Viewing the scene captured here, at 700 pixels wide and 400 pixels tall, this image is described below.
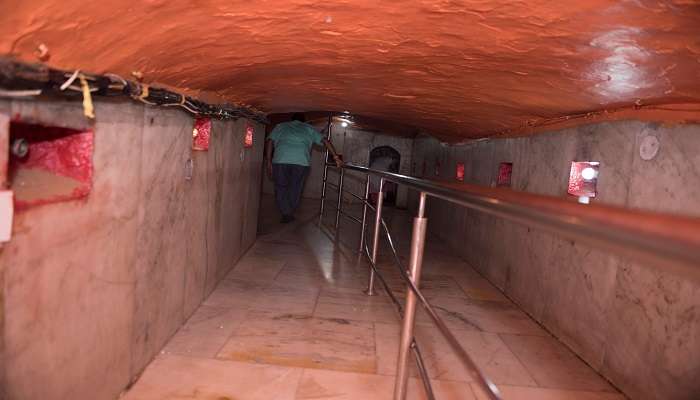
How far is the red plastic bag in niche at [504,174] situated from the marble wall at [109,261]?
264 centimetres

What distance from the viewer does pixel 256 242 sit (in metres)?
4.83

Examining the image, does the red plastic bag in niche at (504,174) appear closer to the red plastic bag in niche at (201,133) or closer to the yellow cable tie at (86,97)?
the red plastic bag in niche at (201,133)

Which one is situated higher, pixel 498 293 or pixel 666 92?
pixel 666 92

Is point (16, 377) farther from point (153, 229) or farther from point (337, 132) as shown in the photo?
point (337, 132)

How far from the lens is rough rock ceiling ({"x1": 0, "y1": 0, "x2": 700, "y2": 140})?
4.05ft

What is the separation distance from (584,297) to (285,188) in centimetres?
391

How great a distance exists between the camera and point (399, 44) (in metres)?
1.91

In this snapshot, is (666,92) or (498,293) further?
(498,293)

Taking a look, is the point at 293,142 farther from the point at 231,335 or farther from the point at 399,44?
the point at 399,44

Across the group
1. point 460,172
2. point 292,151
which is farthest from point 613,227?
point 460,172

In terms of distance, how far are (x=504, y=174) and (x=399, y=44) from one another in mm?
2660

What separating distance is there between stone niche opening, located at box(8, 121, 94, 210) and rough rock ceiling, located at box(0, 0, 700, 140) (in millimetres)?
240

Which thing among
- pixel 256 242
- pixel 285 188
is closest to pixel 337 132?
pixel 285 188

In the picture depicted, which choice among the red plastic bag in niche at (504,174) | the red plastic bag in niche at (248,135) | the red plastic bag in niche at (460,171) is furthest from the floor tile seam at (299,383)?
the red plastic bag in niche at (460,171)
